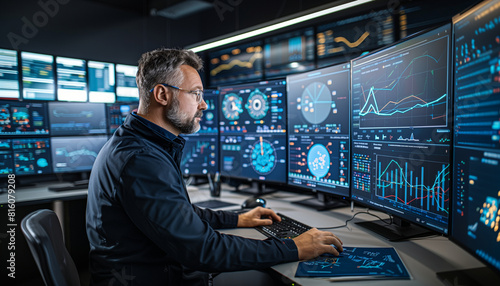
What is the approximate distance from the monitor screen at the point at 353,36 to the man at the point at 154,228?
2045 millimetres

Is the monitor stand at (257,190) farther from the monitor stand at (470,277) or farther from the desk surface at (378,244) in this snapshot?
the monitor stand at (470,277)

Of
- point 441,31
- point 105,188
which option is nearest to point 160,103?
point 105,188

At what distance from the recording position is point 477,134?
0.76 meters

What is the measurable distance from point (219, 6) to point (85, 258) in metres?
3.11

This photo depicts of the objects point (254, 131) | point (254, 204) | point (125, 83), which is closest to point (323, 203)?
point (254, 204)

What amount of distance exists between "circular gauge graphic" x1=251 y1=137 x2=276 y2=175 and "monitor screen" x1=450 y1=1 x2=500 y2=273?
3.73 ft

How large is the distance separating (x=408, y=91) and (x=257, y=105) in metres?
1.03

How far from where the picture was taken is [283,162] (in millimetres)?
1869

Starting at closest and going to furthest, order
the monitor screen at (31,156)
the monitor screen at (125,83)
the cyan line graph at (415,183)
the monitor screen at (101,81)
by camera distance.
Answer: the cyan line graph at (415,183) → the monitor screen at (31,156) → the monitor screen at (101,81) → the monitor screen at (125,83)

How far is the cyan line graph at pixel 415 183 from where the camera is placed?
3.22ft

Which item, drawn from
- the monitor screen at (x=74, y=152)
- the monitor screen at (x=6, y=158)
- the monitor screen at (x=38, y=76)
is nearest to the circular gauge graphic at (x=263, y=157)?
the monitor screen at (x=74, y=152)

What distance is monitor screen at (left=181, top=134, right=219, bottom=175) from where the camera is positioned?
224 centimetres

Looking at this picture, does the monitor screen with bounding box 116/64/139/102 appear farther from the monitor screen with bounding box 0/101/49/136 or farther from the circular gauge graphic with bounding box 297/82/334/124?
the circular gauge graphic with bounding box 297/82/334/124

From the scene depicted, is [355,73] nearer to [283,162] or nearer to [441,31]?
[441,31]
